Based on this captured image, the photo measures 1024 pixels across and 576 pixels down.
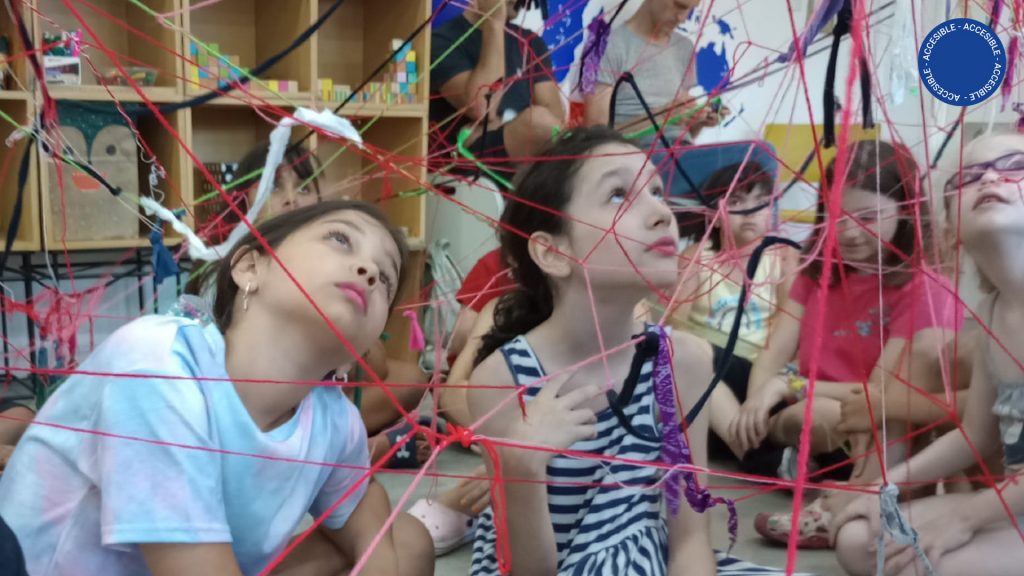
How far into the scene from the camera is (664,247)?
2.82 ft

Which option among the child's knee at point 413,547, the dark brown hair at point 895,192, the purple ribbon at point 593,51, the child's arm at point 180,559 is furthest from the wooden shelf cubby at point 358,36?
the child's arm at point 180,559

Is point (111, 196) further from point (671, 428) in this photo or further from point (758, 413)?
point (671, 428)

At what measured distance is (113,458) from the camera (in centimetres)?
64

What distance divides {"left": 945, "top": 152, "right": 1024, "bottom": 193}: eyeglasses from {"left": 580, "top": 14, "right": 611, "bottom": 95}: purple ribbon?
53cm

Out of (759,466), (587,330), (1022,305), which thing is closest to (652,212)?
(587,330)

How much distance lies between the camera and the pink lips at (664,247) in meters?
0.86

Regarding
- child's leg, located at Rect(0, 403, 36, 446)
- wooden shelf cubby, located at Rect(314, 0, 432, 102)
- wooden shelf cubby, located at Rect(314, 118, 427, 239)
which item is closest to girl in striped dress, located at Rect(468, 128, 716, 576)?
child's leg, located at Rect(0, 403, 36, 446)

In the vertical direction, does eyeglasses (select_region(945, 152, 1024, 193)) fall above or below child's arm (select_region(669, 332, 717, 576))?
above

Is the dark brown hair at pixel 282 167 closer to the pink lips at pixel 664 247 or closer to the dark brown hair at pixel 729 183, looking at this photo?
the dark brown hair at pixel 729 183

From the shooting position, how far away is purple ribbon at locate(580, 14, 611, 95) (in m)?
1.24

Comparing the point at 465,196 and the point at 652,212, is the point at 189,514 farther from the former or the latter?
the point at 465,196

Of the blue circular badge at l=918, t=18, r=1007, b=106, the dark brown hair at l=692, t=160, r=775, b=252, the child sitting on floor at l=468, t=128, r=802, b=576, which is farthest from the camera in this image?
the dark brown hair at l=692, t=160, r=775, b=252

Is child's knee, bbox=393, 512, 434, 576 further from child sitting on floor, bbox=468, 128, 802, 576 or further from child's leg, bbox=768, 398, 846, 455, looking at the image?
child's leg, bbox=768, 398, 846, 455

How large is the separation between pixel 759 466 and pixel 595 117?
2.06 ft
